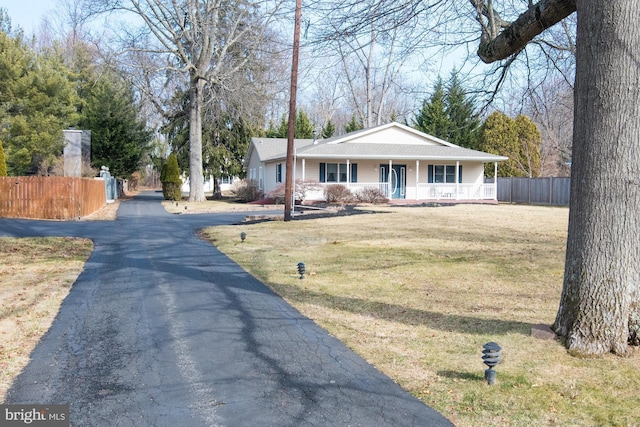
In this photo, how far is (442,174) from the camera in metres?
34.5

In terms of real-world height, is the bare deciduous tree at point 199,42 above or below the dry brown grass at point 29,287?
above

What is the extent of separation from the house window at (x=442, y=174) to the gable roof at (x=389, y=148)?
1159 mm

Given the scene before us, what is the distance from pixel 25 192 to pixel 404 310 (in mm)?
19199

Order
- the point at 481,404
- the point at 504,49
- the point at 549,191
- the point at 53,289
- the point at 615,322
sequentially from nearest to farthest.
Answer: the point at 481,404 < the point at 615,322 < the point at 504,49 < the point at 53,289 < the point at 549,191

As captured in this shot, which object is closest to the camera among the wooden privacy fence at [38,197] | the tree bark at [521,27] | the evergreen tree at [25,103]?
the tree bark at [521,27]

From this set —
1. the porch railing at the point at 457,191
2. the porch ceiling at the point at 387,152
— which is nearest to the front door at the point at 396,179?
the porch railing at the point at 457,191

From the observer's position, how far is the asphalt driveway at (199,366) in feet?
13.3

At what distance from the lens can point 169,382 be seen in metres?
4.68

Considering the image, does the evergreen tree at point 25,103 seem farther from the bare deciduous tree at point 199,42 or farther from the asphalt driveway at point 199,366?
the asphalt driveway at point 199,366

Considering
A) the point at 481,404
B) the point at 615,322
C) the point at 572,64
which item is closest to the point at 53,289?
the point at 481,404

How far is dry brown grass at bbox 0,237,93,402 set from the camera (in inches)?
221

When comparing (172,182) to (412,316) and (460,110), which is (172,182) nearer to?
(460,110)

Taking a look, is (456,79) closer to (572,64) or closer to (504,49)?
(572,64)

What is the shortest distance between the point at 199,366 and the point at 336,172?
92.3 ft
